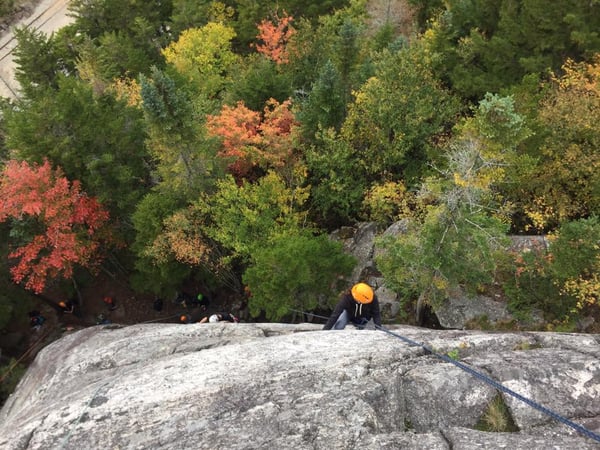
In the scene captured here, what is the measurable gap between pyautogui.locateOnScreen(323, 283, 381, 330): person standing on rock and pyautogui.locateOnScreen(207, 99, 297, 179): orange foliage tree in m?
12.8

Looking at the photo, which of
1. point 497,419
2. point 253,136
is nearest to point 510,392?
point 497,419

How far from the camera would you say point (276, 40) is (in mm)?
33438

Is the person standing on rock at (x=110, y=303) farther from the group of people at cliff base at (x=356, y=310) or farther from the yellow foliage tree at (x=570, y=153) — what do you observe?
the yellow foliage tree at (x=570, y=153)

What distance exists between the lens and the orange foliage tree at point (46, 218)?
20781 mm

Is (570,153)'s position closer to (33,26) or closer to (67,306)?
(67,306)

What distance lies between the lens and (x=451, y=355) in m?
9.46

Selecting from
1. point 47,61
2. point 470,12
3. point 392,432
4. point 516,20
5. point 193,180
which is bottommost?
point 392,432

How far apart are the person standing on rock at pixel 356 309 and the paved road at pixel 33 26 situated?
4458 cm

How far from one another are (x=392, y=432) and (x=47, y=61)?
39.9 m

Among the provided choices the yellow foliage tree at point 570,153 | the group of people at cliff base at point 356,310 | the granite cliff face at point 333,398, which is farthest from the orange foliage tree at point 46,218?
the yellow foliage tree at point 570,153

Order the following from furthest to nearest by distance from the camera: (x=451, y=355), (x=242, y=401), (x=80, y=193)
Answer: (x=80, y=193) < (x=451, y=355) < (x=242, y=401)

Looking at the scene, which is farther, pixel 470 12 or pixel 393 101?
pixel 470 12

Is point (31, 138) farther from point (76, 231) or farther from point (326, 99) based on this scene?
point (326, 99)

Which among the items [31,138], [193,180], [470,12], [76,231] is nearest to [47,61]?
[31,138]
